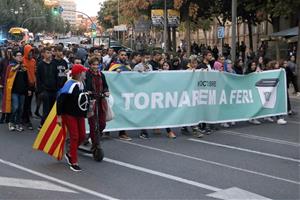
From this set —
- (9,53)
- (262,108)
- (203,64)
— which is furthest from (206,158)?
(9,53)

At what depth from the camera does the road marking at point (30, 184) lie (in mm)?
7340

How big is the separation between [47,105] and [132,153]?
106 inches

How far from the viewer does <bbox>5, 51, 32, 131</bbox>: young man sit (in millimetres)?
12156

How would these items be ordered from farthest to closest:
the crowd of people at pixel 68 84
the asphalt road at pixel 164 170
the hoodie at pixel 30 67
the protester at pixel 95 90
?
the hoodie at pixel 30 67, the protester at pixel 95 90, the crowd of people at pixel 68 84, the asphalt road at pixel 164 170

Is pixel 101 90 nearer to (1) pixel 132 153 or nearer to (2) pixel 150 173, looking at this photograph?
(1) pixel 132 153

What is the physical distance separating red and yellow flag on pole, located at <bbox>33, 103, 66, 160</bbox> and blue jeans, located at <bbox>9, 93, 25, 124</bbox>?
3.43m

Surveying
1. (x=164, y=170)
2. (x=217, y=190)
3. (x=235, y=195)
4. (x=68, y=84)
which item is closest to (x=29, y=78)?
(x=68, y=84)

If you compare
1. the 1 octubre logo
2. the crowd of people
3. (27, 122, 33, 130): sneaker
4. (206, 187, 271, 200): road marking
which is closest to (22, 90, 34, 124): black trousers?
the crowd of people

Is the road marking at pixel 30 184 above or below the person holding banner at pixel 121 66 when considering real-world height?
below

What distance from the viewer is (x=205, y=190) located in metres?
7.34

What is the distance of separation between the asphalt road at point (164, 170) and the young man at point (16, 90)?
1.93 ft

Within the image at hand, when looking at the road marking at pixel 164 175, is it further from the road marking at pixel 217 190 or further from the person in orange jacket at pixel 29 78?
the person in orange jacket at pixel 29 78

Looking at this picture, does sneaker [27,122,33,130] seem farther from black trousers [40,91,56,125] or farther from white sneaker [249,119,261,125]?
white sneaker [249,119,261,125]

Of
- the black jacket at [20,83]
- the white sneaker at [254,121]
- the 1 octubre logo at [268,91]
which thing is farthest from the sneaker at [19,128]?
the 1 octubre logo at [268,91]
